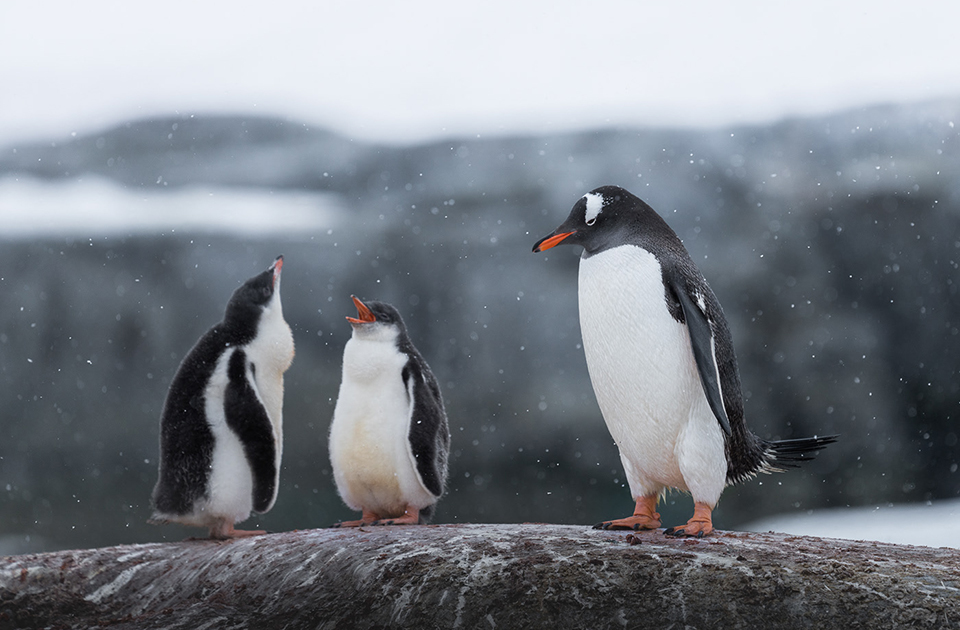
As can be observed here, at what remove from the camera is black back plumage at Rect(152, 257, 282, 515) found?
1851 millimetres

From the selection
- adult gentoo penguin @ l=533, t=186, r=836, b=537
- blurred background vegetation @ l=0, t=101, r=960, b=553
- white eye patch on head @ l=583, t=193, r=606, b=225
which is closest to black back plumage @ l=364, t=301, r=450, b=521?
adult gentoo penguin @ l=533, t=186, r=836, b=537

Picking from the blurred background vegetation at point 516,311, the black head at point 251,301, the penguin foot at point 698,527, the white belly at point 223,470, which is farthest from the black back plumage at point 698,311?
the blurred background vegetation at point 516,311

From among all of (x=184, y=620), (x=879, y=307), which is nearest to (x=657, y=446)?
(x=184, y=620)

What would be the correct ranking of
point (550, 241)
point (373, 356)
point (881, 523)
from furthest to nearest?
point (881, 523), point (373, 356), point (550, 241)

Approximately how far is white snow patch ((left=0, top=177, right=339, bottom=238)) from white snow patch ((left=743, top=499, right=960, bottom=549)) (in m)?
3.30

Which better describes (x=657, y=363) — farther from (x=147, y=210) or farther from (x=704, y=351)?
(x=147, y=210)

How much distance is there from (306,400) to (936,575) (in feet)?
12.0

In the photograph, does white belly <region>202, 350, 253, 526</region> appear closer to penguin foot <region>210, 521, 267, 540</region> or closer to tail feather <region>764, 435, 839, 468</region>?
penguin foot <region>210, 521, 267, 540</region>

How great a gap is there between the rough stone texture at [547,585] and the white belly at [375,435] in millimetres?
469

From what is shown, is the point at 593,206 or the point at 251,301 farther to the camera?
the point at 251,301

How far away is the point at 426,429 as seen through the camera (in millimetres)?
2037

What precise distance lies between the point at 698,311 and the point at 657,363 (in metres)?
0.13

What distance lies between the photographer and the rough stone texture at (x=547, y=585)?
45.1 inches

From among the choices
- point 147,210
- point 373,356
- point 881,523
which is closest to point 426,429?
point 373,356
